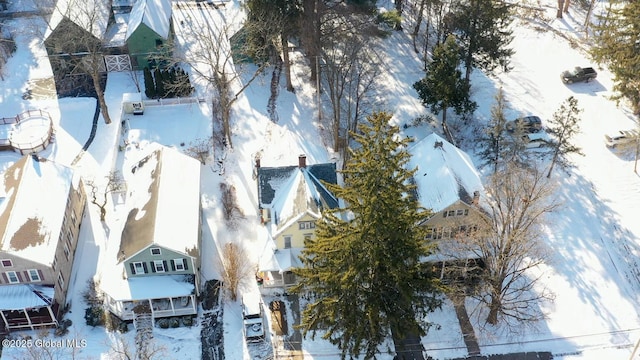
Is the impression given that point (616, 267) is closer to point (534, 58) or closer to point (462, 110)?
point (462, 110)

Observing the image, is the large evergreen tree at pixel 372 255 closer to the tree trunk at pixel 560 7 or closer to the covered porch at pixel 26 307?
the covered porch at pixel 26 307

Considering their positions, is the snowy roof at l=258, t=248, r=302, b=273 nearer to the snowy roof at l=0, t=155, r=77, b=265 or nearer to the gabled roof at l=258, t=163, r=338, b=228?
the gabled roof at l=258, t=163, r=338, b=228

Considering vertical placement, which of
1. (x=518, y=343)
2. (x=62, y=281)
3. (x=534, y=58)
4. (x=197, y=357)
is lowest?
(x=518, y=343)

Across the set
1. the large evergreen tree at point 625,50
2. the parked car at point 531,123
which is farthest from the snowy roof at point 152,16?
the large evergreen tree at point 625,50

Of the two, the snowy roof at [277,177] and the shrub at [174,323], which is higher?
the snowy roof at [277,177]

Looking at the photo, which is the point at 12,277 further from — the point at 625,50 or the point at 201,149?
the point at 625,50

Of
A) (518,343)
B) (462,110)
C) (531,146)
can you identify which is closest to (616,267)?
(518,343)

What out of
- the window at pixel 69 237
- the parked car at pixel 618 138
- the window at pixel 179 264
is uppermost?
the parked car at pixel 618 138
